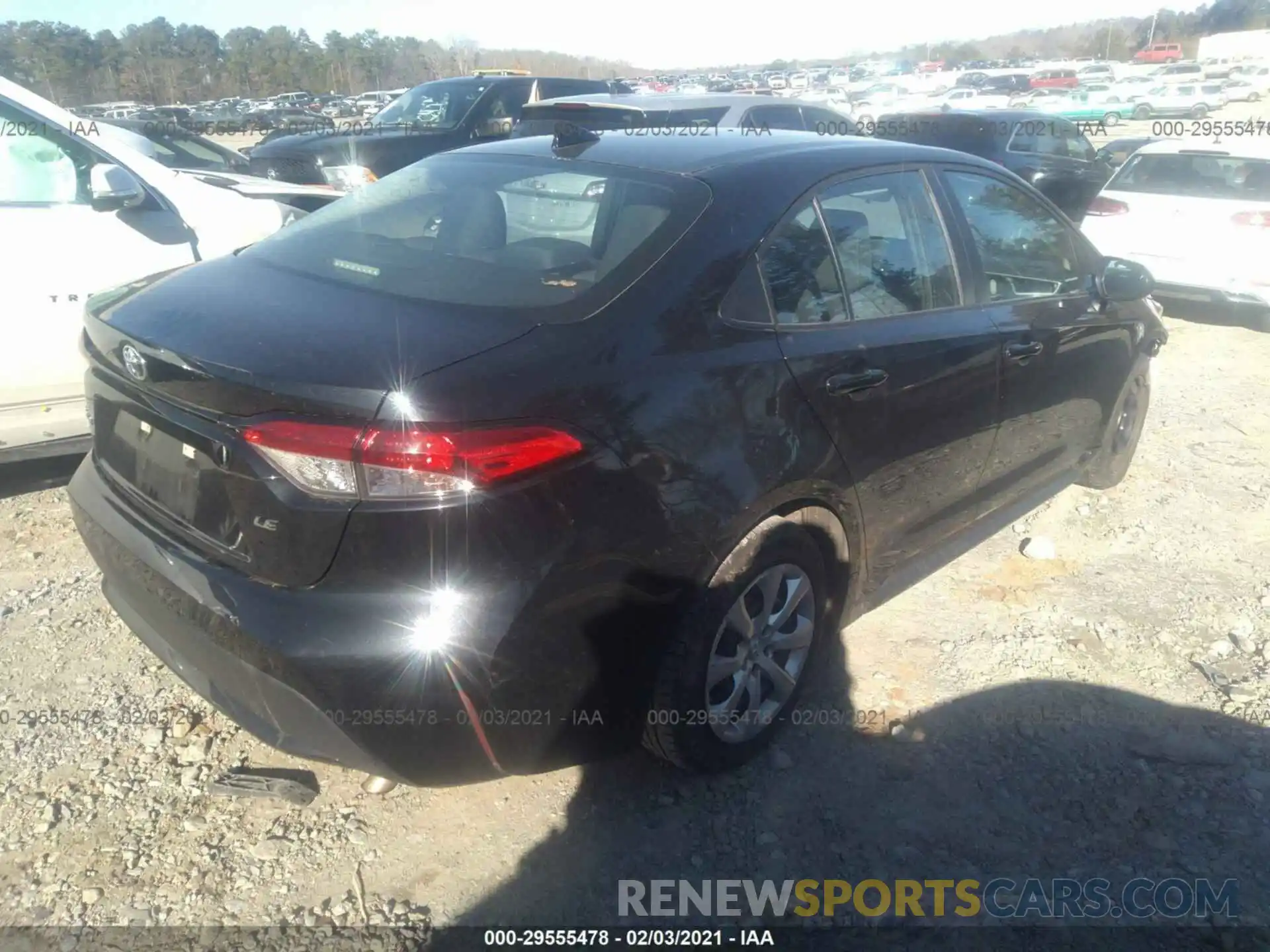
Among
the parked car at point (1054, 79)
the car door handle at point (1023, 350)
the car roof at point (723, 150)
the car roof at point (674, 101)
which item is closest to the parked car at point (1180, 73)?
the parked car at point (1054, 79)

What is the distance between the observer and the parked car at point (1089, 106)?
3403 centimetres

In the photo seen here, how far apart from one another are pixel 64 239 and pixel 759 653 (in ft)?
11.0

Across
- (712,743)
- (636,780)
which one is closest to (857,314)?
(712,743)

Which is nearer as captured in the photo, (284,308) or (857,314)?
(284,308)

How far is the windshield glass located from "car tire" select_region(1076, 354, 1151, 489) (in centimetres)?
790

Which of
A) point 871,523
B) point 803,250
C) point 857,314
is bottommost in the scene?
point 871,523

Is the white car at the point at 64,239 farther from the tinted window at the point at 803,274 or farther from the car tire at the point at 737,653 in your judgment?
the car tire at the point at 737,653

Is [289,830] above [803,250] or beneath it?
beneath

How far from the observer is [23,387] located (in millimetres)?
3924

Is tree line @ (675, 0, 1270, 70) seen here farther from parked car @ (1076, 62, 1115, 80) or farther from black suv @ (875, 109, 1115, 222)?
black suv @ (875, 109, 1115, 222)

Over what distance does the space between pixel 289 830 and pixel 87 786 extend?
2.03 feet

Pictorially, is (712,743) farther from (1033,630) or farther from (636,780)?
(1033,630)

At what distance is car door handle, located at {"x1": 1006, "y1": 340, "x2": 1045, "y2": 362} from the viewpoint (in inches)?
132

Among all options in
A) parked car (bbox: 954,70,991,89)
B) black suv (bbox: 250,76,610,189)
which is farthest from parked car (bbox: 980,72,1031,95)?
black suv (bbox: 250,76,610,189)
